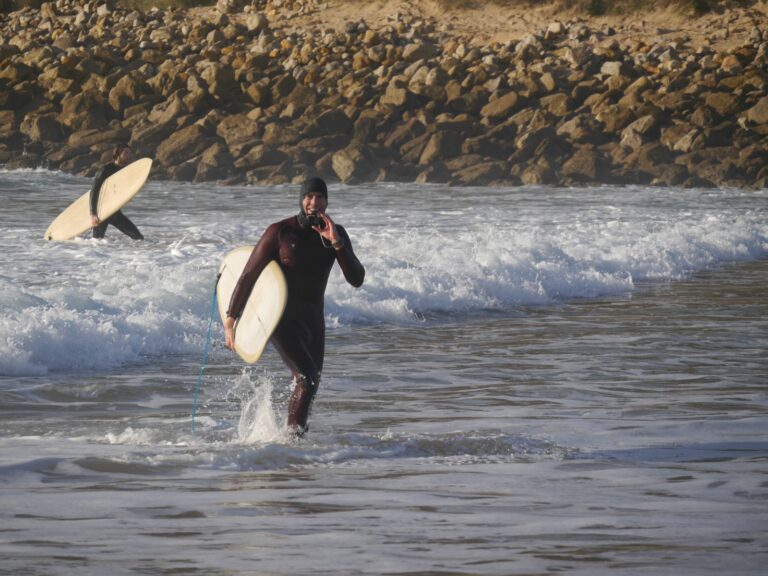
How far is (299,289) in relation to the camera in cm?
744

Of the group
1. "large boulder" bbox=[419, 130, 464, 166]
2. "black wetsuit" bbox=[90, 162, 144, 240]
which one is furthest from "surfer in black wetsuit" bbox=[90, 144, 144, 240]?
"large boulder" bbox=[419, 130, 464, 166]

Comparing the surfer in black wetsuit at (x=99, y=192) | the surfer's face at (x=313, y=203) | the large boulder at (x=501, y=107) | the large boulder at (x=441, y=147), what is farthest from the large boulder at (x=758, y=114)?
the surfer's face at (x=313, y=203)

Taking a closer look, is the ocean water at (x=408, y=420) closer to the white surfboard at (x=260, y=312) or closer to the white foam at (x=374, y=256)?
the white foam at (x=374, y=256)

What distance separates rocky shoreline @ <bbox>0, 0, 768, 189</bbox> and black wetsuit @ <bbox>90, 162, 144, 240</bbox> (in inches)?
599

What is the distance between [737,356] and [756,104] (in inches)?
1091

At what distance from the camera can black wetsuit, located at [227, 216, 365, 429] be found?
24.4ft

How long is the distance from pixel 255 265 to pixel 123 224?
11236 millimetres

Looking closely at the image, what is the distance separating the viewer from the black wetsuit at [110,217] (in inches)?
705

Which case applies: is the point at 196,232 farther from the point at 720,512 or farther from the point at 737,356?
the point at 720,512

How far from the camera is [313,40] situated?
4522cm

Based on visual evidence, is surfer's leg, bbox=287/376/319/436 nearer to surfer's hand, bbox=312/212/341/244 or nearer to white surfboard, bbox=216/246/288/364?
white surfboard, bbox=216/246/288/364

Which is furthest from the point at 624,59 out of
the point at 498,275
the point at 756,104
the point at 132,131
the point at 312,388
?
the point at 312,388

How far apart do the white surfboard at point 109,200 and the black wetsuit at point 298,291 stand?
10.4 metres

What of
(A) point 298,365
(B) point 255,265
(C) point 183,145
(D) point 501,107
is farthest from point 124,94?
(A) point 298,365
